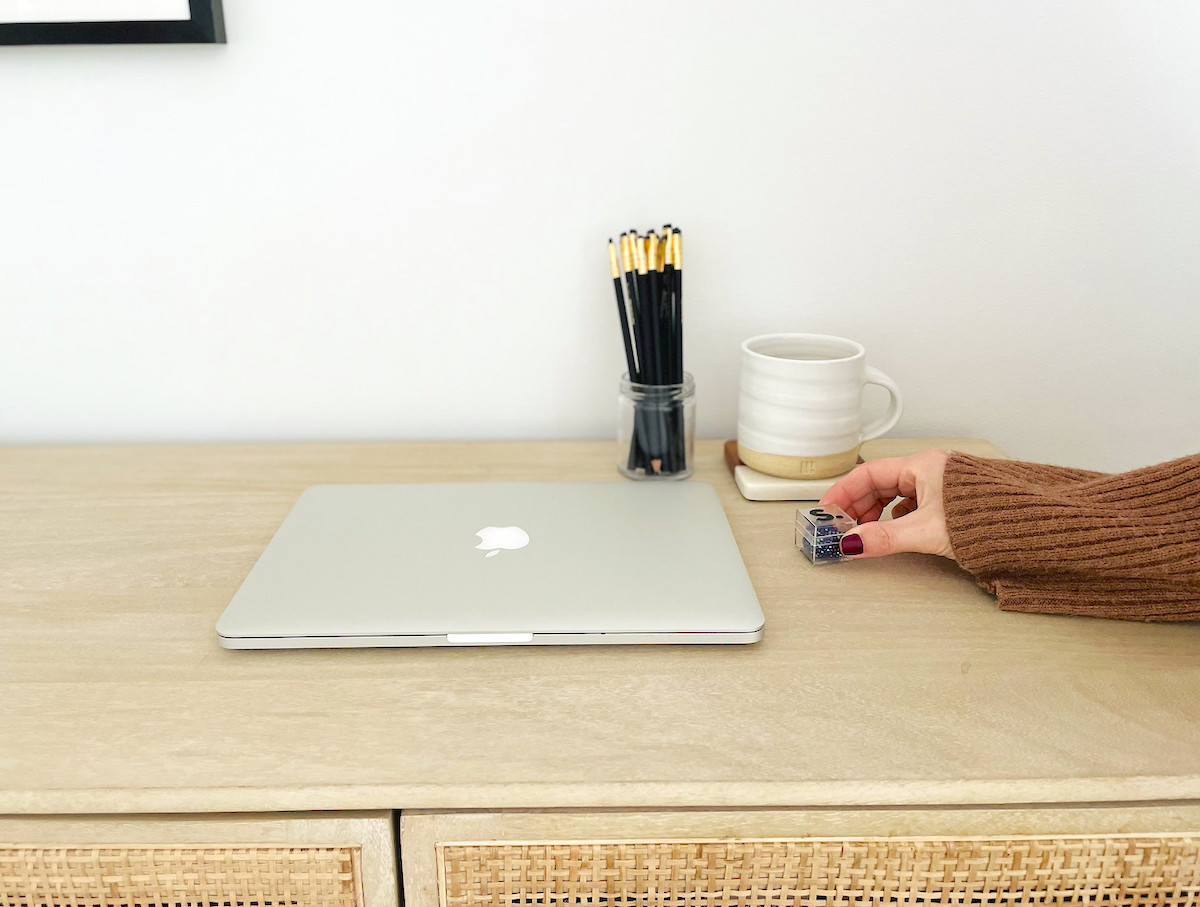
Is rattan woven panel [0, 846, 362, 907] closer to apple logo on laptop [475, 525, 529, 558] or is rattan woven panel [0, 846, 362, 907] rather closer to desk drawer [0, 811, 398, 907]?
desk drawer [0, 811, 398, 907]

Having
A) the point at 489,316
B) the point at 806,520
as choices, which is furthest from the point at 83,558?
the point at 806,520

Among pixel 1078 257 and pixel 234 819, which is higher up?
pixel 1078 257

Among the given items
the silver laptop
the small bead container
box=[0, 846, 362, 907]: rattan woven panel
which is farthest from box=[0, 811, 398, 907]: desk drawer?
the small bead container

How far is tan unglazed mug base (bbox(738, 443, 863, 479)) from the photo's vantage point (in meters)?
0.89

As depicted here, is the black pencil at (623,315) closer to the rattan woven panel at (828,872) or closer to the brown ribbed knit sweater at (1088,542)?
the brown ribbed knit sweater at (1088,542)

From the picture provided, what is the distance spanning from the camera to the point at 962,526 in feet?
2.31

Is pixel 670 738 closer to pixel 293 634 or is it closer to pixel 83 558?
pixel 293 634

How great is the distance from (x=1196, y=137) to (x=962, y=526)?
591 mm

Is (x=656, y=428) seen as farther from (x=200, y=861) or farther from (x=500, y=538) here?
(x=200, y=861)

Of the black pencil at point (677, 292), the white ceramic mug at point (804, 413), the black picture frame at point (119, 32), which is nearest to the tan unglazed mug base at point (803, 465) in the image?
the white ceramic mug at point (804, 413)

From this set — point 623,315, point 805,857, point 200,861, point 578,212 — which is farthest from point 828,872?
point 578,212

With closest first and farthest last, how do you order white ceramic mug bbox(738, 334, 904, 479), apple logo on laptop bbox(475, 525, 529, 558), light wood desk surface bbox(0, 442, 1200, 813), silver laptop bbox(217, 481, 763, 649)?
light wood desk surface bbox(0, 442, 1200, 813), silver laptop bbox(217, 481, 763, 649), apple logo on laptop bbox(475, 525, 529, 558), white ceramic mug bbox(738, 334, 904, 479)

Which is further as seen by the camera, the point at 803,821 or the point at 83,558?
the point at 83,558

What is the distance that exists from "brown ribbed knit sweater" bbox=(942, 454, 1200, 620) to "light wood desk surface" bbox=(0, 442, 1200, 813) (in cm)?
2
